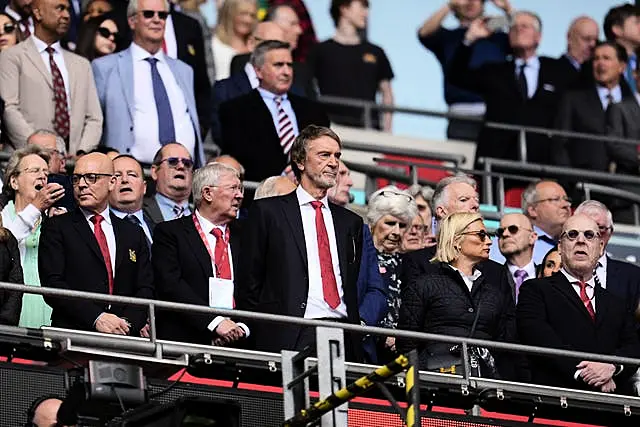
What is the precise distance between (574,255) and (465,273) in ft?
3.69

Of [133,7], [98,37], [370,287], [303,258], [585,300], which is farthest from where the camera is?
[98,37]

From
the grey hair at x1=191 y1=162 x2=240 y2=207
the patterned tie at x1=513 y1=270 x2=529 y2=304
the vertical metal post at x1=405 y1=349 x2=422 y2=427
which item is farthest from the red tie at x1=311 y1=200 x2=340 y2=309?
the patterned tie at x1=513 y1=270 x2=529 y2=304

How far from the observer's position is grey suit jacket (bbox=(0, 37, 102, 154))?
17844 mm

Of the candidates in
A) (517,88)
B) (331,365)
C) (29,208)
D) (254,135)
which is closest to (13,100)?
(254,135)

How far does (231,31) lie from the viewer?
21.9m

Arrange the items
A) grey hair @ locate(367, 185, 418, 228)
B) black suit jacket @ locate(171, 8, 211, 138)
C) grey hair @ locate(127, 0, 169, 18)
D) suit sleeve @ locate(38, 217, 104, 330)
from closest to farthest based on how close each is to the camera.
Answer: suit sleeve @ locate(38, 217, 104, 330) → grey hair @ locate(367, 185, 418, 228) → grey hair @ locate(127, 0, 169, 18) → black suit jacket @ locate(171, 8, 211, 138)

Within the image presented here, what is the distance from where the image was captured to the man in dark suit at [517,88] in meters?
21.7

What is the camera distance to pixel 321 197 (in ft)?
50.6

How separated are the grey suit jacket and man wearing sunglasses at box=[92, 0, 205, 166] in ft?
0.79

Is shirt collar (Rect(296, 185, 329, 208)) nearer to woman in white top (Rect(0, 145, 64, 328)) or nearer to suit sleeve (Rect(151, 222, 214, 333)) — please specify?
suit sleeve (Rect(151, 222, 214, 333))

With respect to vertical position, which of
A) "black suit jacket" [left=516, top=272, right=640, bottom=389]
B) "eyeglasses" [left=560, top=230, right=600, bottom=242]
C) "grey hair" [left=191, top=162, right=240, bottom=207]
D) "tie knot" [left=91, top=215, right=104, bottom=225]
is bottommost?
"black suit jacket" [left=516, top=272, right=640, bottom=389]

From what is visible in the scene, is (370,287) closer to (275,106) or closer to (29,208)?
(29,208)

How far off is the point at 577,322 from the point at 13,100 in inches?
198

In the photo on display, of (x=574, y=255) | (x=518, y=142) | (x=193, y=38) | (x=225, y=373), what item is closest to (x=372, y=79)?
(x=518, y=142)
